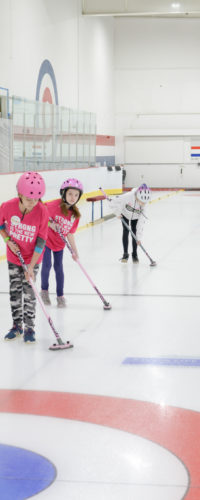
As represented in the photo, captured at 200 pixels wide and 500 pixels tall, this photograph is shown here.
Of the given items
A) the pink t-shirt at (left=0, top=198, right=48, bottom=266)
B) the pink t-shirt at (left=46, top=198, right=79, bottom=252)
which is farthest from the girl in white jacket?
the pink t-shirt at (left=0, top=198, right=48, bottom=266)

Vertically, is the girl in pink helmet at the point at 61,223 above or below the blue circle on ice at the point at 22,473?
above

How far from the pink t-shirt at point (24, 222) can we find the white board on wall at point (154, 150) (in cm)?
2376

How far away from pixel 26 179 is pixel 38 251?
0.49 m

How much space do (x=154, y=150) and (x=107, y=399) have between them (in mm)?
25058

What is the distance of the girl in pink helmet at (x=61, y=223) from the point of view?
6.23m

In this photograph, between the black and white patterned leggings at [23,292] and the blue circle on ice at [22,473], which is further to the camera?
the black and white patterned leggings at [23,292]

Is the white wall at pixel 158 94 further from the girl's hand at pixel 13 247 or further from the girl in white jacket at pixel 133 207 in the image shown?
the girl's hand at pixel 13 247

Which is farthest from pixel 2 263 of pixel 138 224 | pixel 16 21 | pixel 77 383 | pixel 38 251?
pixel 16 21

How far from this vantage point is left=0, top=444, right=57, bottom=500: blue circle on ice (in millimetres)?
2793

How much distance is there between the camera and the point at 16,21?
49.2 ft

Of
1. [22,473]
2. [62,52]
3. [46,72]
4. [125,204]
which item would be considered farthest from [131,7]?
[22,473]

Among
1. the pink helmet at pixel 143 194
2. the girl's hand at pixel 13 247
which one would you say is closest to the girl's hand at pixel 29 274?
the girl's hand at pixel 13 247

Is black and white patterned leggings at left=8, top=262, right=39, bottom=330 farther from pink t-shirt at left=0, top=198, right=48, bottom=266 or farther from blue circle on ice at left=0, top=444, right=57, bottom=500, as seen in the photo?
blue circle on ice at left=0, top=444, right=57, bottom=500

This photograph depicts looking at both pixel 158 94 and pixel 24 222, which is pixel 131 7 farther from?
pixel 24 222
